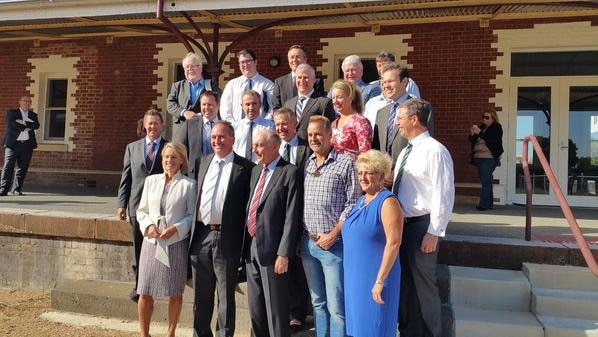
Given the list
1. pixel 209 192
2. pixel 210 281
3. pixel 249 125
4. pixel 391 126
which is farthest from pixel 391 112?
pixel 210 281

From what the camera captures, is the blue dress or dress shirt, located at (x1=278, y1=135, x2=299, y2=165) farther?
dress shirt, located at (x1=278, y1=135, x2=299, y2=165)

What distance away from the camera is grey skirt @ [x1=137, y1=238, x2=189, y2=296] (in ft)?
13.5

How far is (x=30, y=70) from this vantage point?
11.1 meters

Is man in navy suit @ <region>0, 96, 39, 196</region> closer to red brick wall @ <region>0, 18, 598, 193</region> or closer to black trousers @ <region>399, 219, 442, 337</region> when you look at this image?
red brick wall @ <region>0, 18, 598, 193</region>

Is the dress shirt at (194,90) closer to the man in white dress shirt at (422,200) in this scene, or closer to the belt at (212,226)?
the belt at (212,226)

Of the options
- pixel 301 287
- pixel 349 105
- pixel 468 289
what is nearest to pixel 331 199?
pixel 349 105

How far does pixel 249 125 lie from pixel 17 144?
5.78m

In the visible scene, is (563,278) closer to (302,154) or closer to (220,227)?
(302,154)

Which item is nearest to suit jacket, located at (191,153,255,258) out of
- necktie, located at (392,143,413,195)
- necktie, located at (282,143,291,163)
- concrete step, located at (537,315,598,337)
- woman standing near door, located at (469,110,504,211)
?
necktie, located at (282,143,291,163)

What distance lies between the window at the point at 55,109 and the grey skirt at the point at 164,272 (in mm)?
8202

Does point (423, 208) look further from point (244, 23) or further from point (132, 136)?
point (132, 136)

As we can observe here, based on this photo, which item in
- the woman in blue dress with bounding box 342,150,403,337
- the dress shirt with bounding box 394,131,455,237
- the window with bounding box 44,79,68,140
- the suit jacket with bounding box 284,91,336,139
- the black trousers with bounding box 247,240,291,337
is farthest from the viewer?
the window with bounding box 44,79,68,140

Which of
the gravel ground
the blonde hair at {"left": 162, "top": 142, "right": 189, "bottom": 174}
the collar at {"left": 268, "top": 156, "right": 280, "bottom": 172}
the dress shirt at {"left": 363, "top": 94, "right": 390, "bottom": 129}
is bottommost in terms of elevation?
the gravel ground

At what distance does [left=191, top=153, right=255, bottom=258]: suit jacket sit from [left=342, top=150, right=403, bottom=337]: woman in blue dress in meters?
1.09
